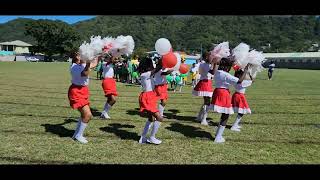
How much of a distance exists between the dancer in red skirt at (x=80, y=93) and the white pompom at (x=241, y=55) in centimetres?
294

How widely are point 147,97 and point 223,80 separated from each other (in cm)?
169

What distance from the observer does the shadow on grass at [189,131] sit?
8853mm

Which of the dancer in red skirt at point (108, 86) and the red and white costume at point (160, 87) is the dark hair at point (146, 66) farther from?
the dancer in red skirt at point (108, 86)

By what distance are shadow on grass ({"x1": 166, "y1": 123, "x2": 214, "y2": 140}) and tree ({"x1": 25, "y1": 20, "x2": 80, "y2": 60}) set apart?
80.0 meters

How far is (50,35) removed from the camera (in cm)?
9119

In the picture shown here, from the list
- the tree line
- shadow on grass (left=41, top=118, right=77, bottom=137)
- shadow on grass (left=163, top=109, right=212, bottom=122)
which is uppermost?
the tree line

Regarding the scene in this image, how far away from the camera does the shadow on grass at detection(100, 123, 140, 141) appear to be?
334 inches

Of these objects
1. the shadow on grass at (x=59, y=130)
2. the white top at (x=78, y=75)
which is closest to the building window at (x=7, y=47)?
the shadow on grass at (x=59, y=130)

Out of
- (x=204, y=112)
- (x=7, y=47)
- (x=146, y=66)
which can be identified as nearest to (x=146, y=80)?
(x=146, y=66)

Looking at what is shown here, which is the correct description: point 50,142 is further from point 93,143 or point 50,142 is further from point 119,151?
point 119,151

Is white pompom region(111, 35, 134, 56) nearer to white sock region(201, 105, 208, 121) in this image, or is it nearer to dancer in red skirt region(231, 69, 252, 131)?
white sock region(201, 105, 208, 121)

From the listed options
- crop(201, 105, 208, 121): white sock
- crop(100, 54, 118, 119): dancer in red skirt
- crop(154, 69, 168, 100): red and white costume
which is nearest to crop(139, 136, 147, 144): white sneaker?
crop(154, 69, 168, 100): red and white costume
